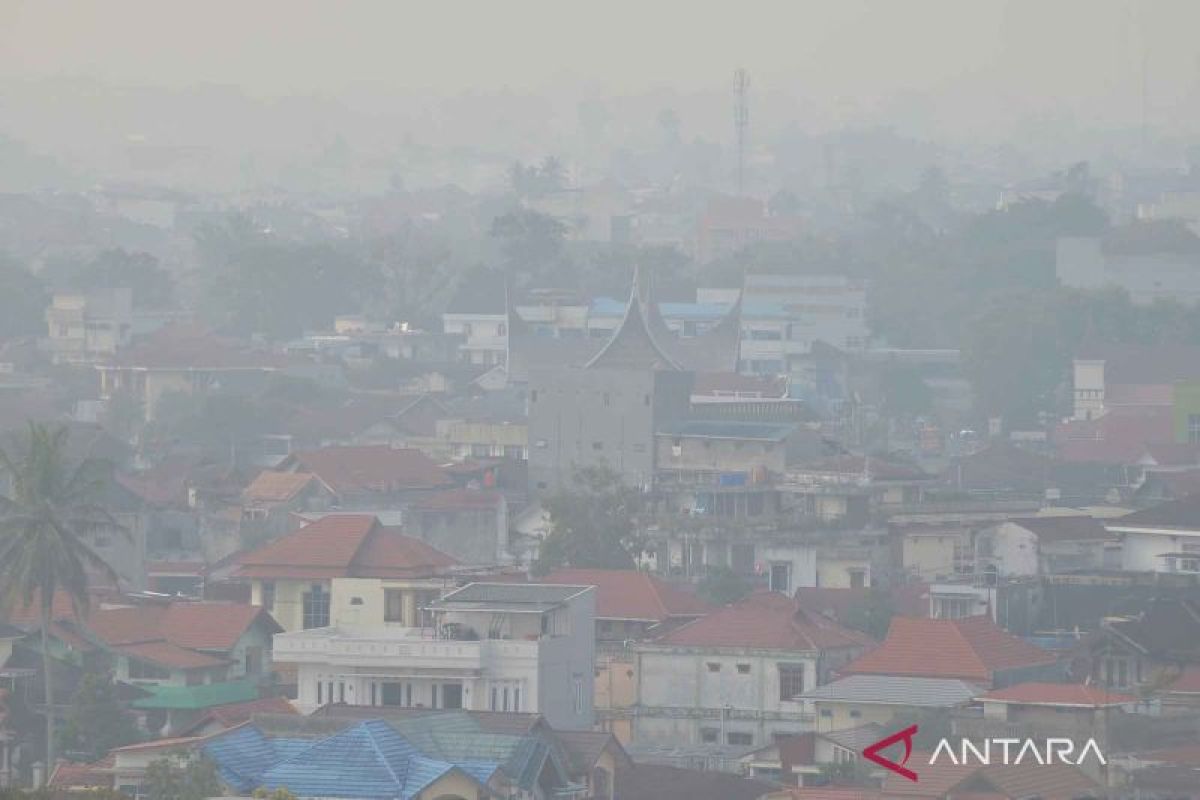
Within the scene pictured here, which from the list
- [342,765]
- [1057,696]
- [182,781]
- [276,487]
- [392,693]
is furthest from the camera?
[276,487]

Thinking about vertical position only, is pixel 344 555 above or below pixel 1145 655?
above

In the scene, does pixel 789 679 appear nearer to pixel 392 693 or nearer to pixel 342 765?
pixel 392 693

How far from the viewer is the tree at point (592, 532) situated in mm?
34781

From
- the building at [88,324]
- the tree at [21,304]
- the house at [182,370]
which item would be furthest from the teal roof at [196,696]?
the tree at [21,304]

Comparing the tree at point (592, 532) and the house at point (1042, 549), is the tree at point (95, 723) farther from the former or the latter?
the house at point (1042, 549)

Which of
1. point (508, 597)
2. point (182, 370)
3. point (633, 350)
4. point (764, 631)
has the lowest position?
point (764, 631)

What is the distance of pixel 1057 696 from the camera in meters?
26.0

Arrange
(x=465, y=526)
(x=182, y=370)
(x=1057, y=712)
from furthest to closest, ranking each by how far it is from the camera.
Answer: (x=182, y=370)
(x=465, y=526)
(x=1057, y=712)

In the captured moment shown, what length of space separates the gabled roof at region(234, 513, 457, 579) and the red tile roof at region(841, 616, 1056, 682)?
4100 mm

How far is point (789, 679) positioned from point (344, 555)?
425 cm

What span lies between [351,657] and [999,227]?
168 ft

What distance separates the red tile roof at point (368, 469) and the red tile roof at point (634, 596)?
8.51 metres

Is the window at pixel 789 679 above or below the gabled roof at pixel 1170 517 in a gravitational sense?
below

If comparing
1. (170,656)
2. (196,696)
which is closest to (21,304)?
(170,656)
